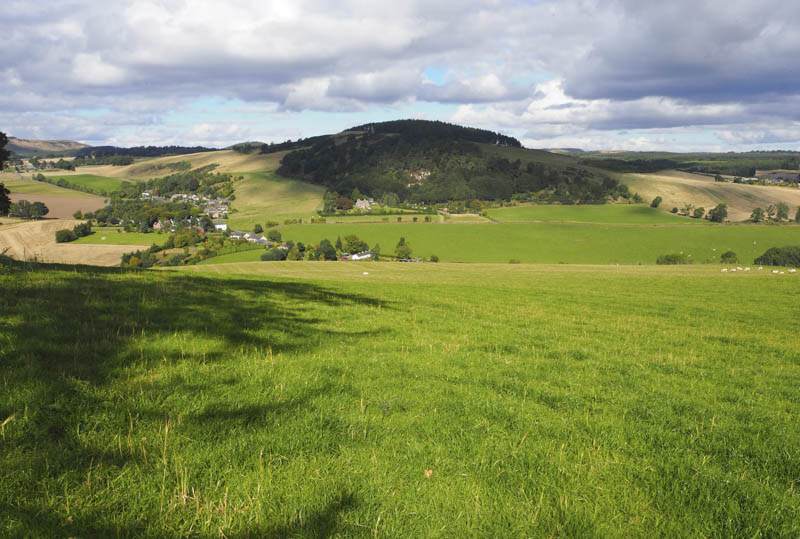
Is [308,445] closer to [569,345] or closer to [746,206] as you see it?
[569,345]

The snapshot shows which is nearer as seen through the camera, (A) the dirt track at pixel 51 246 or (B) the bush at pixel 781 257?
(A) the dirt track at pixel 51 246

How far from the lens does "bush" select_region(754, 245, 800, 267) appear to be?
93000 mm

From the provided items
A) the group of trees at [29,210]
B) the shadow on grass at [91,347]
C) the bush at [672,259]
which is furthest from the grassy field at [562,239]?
the shadow on grass at [91,347]

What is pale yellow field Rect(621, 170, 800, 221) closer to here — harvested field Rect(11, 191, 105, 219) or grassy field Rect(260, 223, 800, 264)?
grassy field Rect(260, 223, 800, 264)

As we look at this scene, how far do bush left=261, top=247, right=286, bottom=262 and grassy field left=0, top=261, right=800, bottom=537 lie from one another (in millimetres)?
95213

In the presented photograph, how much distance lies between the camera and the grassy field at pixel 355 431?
3951 mm

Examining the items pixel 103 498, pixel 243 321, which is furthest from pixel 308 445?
pixel 243 321

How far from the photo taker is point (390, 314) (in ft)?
45.9

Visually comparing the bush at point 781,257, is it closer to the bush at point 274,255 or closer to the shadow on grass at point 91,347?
the bush at point 274,255

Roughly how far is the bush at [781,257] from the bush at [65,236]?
558 ft

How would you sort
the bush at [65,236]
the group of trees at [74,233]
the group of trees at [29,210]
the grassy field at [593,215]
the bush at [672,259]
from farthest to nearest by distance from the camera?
the grassy field at [593,215] < the group of trees at [29,210] < the group of trees at [74,233] < the bush at [65,236] < the bush at [672,259]

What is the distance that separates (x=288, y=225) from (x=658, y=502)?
163584mm

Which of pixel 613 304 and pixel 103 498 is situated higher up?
pixel 103 498

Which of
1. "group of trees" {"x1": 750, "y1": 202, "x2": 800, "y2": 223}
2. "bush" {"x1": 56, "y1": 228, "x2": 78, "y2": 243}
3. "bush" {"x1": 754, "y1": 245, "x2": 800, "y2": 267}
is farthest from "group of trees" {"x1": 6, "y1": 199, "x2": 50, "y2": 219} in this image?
"group of trees" {"x1": 750, "y1": 202, "x2": 800, "y2": 223}
